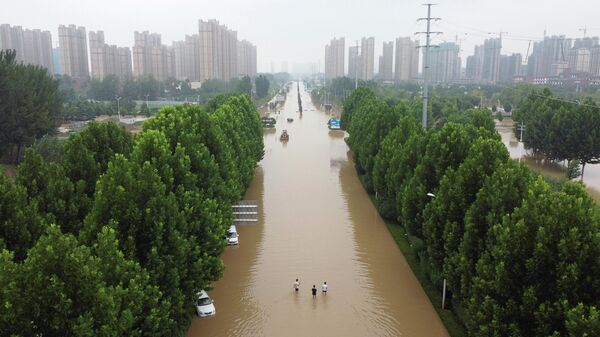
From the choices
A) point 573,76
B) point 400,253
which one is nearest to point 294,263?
point 400,253

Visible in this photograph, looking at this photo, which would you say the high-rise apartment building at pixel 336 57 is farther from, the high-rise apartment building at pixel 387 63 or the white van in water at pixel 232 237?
the white van in water at pixel 232 237

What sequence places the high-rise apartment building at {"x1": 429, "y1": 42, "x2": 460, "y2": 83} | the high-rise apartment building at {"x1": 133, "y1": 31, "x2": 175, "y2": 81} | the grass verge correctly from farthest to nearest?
the high-rise apartment building at {"x1": 429, "y1": 42, "x2": 460, "y2": 83}
the high-rise apartment building at {"x1": 133, "y1": 31, "x2": 175, "y2": 81}
the grass verge

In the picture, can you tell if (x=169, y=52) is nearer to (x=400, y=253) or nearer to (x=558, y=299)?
(x=400, y=253)

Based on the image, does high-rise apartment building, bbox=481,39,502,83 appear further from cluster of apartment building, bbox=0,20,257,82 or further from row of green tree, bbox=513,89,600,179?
row of green tree, bbox=513,89,600,179

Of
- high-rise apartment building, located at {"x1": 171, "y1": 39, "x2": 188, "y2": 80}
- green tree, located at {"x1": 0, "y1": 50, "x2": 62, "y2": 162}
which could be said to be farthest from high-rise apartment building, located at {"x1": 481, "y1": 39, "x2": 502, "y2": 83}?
green tree, located at {"x1": 0, "y1": 50, "x2": 62, "y2": 162}

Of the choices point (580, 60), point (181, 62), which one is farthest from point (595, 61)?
point (181, 62)
